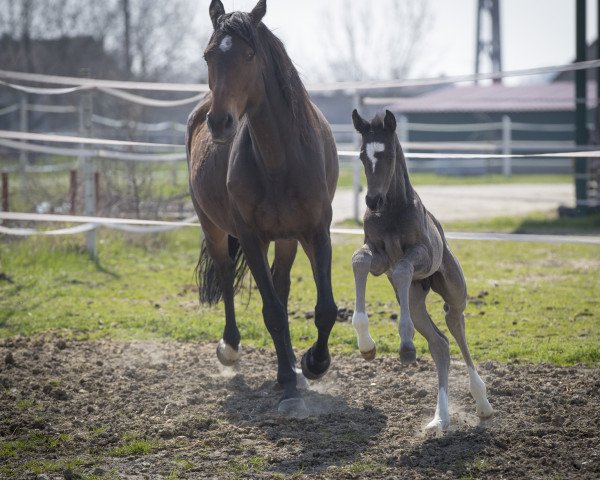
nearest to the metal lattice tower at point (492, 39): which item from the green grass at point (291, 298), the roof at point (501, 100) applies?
the roof at point (501, 100)

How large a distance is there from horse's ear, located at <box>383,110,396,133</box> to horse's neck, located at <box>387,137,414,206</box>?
19cm

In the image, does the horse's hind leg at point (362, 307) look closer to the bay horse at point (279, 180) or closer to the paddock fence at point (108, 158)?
the bay horse at point (279, 180)

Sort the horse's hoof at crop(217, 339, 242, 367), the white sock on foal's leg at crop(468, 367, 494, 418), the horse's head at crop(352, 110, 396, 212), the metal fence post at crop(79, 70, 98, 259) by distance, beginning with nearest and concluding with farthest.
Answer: the horse's head at crop(352, 110, 396, 212) → the white sock on foal's leg at crop(468, 367, 494, 418) → the horse's hoof at crop(217, 339, 242, 367) → the metal fence post at crop(79, 70, 98, 259)

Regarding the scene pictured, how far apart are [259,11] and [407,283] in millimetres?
1845

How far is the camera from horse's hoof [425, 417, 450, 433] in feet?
14.5

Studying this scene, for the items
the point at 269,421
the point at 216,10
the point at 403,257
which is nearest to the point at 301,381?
the point at 269,421

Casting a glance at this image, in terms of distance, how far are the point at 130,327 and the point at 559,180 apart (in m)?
22.2

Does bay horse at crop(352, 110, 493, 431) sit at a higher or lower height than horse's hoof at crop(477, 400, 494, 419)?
higher

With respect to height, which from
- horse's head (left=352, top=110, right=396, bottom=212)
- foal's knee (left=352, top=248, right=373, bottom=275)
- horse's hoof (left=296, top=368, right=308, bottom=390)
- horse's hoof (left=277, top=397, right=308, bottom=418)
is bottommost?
horse's hoof (left=296, top=368, right=308, bottom=390)

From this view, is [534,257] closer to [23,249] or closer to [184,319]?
[184,319]

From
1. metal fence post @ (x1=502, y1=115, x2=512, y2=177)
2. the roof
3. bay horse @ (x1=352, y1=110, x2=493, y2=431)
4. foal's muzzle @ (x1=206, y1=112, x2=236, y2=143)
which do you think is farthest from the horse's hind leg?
the roof

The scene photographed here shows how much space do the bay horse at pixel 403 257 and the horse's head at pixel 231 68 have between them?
672mm

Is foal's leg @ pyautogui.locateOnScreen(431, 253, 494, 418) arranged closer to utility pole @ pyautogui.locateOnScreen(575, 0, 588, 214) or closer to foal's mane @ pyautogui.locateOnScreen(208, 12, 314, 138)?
foal's mane @ pyautogui.locateOnScreen(208, 12, 314, 138)

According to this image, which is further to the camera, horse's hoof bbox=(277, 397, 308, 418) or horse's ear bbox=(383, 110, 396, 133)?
horse's hoof bbox=(277, 397, 308, 418)
